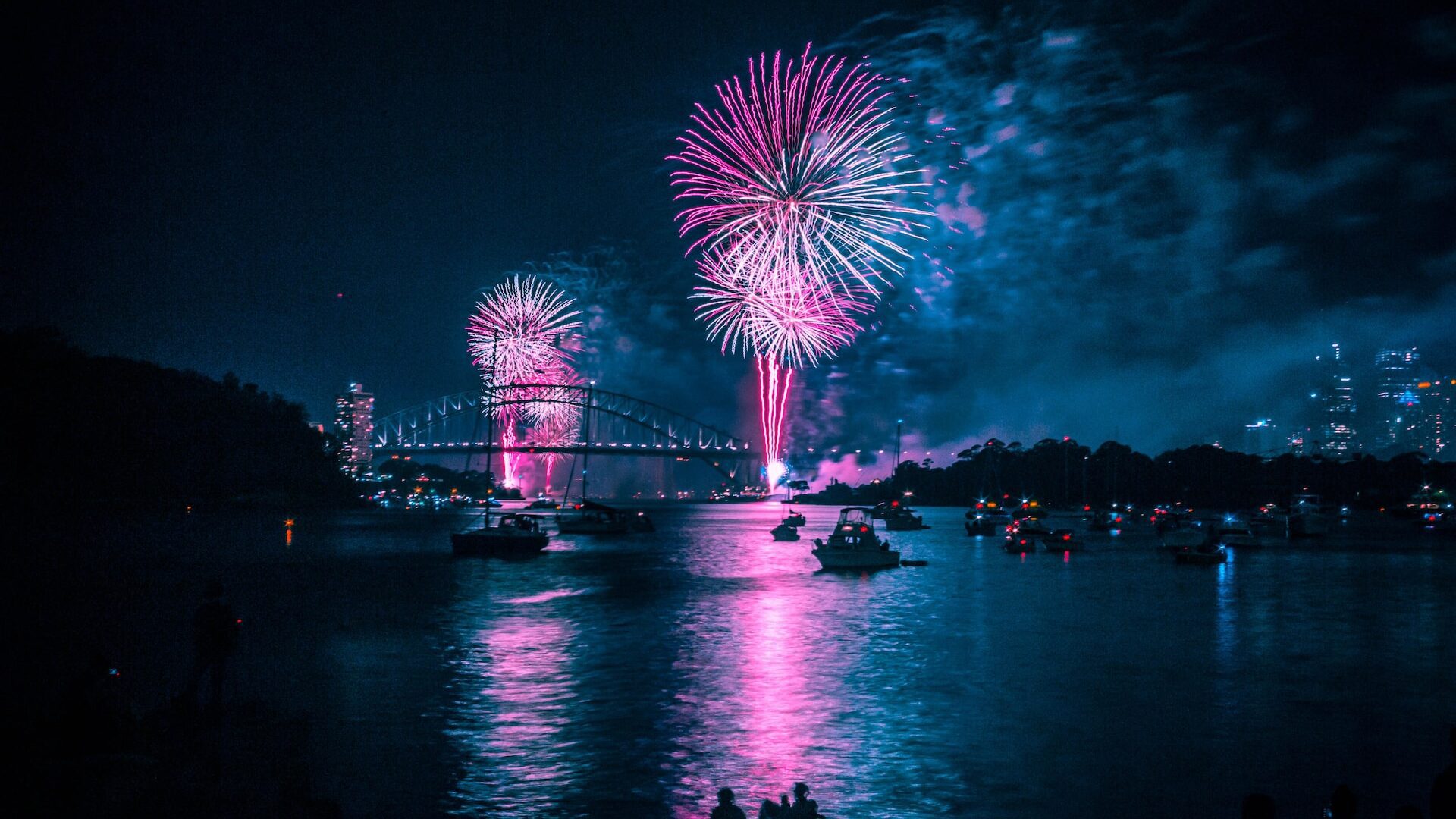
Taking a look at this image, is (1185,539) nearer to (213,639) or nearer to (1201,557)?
(1201,557)

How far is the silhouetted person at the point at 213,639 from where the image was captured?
41.7 ft

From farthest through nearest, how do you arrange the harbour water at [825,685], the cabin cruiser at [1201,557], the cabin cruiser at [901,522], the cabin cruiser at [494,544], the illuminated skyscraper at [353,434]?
the illuminated skyscraper at [353,434] → the cabin cruiser at [901,522] → the cabin cruiser at [494,544] → the cabin cruiser at [1201,557] → the harbour water at [825,685]

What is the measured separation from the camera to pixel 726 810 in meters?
7.87

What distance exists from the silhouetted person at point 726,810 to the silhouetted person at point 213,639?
A: 7729 millimetres

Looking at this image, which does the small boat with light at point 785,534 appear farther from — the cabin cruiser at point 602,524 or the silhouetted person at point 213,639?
the silhouetted person at point 213,639

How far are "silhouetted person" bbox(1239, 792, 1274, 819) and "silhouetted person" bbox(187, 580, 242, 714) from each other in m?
11.5

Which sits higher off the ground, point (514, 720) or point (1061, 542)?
point (514, 720)

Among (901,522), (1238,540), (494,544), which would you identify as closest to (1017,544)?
(1238,540)

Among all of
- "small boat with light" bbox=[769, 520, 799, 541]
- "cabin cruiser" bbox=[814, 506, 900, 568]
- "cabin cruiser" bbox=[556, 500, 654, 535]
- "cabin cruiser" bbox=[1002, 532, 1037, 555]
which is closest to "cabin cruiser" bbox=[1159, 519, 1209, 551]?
"cabin cruiser" bbox=[1002, 532, 1037, 555]

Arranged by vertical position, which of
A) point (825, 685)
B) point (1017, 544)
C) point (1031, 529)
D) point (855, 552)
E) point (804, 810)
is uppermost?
point (804, 810)

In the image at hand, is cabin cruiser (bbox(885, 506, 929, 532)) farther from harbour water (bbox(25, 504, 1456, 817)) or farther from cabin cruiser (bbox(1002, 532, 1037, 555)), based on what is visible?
harbour water (bbox(25, 504, 1456, 817))

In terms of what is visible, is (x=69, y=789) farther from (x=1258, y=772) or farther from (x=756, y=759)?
(x=1258, y=772)

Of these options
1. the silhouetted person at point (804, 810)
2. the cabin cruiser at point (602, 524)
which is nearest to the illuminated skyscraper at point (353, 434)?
the cabin cruiser at point (602, 524)

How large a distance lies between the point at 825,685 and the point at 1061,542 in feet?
164
